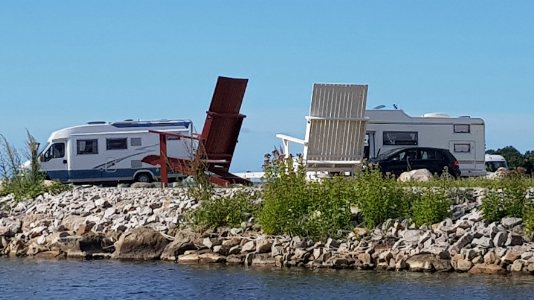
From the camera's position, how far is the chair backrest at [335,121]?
1939 centimetres

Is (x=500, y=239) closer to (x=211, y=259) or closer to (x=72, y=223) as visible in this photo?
(x=211, y=259)

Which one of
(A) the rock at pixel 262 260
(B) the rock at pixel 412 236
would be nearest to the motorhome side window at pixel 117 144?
(A) the rock at pixel 262 260

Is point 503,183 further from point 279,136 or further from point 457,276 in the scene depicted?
point 279,136

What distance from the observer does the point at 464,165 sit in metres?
28.1

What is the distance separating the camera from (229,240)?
15289 mm

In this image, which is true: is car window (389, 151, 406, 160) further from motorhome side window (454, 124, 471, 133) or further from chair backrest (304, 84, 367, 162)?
chair backrest (304, 84, 367, 162)

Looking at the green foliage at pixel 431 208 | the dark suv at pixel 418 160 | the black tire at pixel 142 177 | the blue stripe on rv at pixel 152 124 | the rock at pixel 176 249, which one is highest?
the blue stripe on rv at pixel 152 124

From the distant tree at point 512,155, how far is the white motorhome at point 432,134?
1298 centimetres

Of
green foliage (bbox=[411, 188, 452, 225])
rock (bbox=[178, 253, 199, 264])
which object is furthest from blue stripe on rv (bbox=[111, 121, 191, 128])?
green foliage (bbox=[411, 188, 452, 225])

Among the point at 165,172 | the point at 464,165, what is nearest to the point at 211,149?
the point at 165,172

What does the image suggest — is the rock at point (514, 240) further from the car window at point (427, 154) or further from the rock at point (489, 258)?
the car window at point (427, 154)

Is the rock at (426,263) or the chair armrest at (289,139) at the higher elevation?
the chair armrest at (289,139)

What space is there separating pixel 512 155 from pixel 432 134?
20045 mm

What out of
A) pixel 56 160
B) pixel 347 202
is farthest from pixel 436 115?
pixel 347 202
